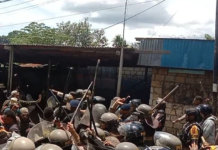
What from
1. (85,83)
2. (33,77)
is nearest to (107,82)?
(85,83)

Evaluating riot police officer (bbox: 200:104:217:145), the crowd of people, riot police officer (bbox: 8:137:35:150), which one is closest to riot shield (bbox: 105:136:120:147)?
the crowd of people

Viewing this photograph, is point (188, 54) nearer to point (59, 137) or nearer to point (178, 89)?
point (178, 89)

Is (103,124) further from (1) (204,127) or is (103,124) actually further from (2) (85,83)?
(2) (85,83)

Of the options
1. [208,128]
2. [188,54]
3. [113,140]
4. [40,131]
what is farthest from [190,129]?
[188,54]

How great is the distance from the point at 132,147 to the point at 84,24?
114 feet

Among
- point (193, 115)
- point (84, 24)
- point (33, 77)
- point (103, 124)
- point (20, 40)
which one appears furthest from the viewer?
point (84, 24)

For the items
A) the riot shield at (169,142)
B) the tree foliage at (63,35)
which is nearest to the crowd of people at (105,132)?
the riot shield at (169,142)

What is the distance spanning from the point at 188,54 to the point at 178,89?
3.80 ft

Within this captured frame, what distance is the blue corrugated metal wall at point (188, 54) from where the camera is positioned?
32.9 ft

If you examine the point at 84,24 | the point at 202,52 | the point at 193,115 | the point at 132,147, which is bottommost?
the point at 132,147

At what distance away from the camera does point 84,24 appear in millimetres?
38812

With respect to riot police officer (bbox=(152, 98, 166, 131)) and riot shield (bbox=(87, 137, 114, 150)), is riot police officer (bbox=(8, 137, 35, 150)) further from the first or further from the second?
riot police officer (bbox=(152, 98, 166, 131))

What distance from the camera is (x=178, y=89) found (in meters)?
10.7

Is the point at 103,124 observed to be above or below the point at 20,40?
below
